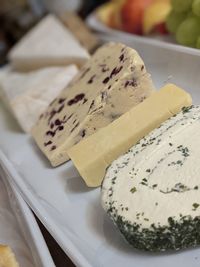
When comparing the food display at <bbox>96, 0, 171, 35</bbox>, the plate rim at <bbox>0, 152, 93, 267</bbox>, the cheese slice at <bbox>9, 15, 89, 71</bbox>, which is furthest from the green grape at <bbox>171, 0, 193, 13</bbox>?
the plate rim at <bbox>0, 152, 93, 267</bbox>

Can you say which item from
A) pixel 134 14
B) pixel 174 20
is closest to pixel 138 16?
pixel 134 14

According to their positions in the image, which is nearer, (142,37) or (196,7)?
(196,7)

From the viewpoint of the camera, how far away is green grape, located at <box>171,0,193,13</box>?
3.23 ft

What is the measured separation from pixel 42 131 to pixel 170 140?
0.34m

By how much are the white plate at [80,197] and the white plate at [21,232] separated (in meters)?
0.03

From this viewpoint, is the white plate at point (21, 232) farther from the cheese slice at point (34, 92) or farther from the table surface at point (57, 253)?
the cheese slice at point (34, 92)

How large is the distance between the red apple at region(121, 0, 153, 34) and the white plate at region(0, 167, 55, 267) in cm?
62

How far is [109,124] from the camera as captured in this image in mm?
779

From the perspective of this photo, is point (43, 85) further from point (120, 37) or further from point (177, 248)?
point (177, 248)

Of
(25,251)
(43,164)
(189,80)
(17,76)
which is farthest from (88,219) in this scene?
(17,76)

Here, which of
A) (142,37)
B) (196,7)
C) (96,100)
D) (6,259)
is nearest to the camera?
(6,259)

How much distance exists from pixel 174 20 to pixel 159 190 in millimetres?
581

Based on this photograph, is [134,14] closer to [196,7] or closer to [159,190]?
[196,7]

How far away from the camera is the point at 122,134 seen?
0.74m
